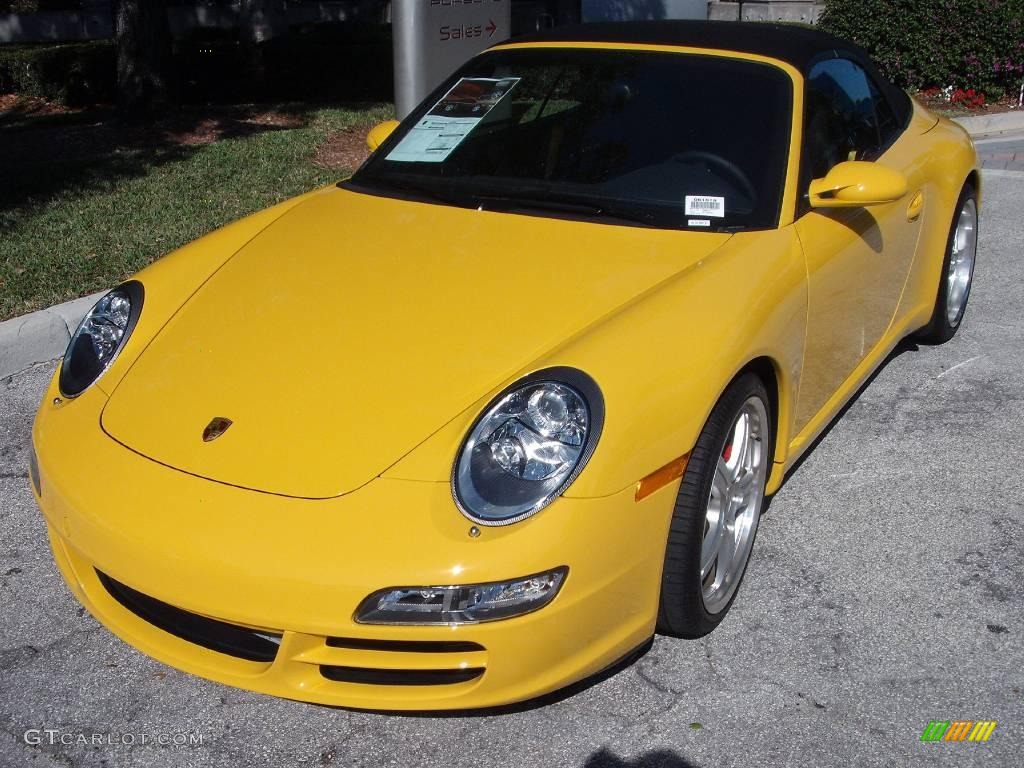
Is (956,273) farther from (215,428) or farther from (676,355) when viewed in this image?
(215,428)

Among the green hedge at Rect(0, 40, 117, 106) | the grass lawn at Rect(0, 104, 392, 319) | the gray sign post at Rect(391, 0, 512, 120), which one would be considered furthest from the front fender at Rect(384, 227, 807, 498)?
the green hedge at Rect(0, 40, 117, 106)

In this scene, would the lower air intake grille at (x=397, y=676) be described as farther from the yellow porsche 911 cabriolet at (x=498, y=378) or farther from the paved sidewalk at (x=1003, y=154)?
the paved sidewalk at (x=1003, y=154)

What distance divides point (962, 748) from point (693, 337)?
1136mm

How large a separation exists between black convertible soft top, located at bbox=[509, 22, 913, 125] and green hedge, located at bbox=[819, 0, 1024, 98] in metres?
9.01

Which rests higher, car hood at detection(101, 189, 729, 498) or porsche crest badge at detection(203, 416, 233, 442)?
car hood at detection(101, 189, 729, 498)

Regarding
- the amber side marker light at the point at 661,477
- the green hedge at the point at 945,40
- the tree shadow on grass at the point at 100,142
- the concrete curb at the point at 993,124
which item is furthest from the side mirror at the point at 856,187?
the green hedge at the point at 945,40

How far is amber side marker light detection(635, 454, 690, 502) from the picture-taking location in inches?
96.2

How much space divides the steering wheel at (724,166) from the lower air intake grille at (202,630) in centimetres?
187

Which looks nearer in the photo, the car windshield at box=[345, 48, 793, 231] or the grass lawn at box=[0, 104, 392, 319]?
the car windshield at box=[345, 48, 793, 231]

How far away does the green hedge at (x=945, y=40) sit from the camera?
12102mm

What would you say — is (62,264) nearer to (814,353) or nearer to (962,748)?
(814,353)

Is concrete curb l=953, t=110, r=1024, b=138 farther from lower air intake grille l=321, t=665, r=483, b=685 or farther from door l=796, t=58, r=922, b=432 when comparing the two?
lower air intake grille l=321, t=665, r=483, b=685

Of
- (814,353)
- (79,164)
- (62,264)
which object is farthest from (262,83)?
(814,353)

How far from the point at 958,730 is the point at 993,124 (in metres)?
10.1
